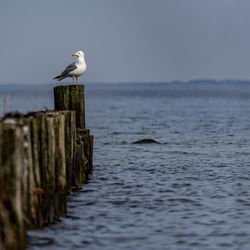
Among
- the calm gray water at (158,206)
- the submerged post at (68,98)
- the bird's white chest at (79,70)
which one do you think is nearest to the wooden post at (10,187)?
the calm gray water at (158,206)

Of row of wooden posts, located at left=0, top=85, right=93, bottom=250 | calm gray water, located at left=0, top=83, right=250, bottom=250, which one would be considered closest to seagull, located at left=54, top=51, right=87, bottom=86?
calm gray water, located at left=0, top=83, right=250, bottom=250

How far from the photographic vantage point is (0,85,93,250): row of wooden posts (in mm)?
6750

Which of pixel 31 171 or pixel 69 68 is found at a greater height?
pixel 69 68

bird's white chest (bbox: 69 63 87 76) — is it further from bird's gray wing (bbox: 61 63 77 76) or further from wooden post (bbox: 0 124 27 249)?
wooden post (bbox: 0 124 27 249)

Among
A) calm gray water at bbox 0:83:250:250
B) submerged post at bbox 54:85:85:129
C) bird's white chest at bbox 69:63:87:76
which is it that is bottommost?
calm gray water at bbox 0:83:250:250

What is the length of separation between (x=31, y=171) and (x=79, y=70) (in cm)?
810

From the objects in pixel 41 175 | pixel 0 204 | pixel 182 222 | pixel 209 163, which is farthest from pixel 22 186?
pixel 209 163

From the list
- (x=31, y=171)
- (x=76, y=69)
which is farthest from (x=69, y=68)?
(x=31, y=171)

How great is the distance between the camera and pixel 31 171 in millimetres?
7945

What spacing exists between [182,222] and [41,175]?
2.82 m

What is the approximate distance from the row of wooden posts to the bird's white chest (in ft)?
13.6

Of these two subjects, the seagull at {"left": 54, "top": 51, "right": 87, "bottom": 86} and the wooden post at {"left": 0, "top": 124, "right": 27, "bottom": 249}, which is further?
the seagull at {"left": 54, "top": 51, "right": 87, "bottom": 86}

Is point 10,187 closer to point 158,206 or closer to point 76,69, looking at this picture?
point 158,206

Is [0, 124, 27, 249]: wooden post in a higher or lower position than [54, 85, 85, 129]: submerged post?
lower
